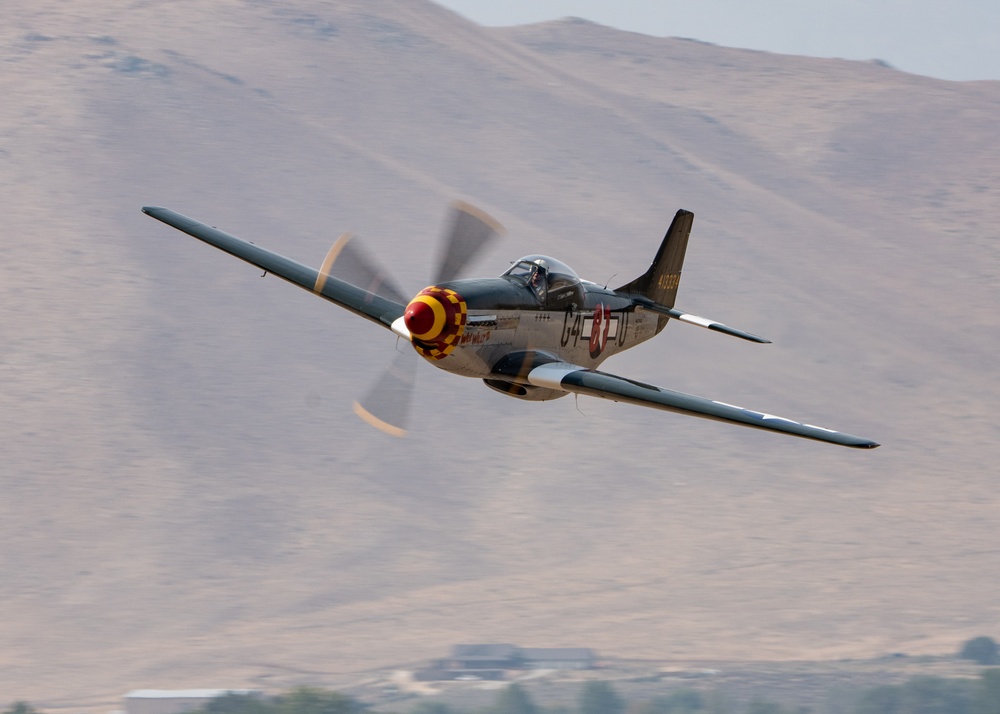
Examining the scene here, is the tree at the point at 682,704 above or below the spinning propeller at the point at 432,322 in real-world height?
below

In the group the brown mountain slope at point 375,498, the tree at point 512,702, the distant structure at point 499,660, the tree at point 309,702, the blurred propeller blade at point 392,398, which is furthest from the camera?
the brown mountain slope at point 375,498

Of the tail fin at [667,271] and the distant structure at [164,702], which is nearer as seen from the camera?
the tail fin at [667,271]

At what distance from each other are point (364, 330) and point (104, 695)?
65.5 m

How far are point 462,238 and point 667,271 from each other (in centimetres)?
866

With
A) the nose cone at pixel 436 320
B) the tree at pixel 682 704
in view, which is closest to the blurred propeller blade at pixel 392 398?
the nose cone at pixel 436 320

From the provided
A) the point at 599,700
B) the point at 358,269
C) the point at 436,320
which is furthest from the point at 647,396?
the point at 599,700

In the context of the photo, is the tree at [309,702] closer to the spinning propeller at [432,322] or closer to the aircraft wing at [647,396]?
the spinning propeller at [432,322]

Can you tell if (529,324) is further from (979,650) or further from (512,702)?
(979,650)

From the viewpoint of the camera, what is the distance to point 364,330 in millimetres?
178125

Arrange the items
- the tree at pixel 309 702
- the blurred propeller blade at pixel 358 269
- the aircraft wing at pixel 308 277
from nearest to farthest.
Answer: the blurred propeller blade at pixel 358 269 < the aircraft wing at pixel 308 277 < the tree at pixel 309 702

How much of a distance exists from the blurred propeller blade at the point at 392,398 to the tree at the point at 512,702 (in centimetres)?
11299

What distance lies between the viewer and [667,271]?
107 feet

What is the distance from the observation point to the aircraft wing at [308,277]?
27141 millimetres

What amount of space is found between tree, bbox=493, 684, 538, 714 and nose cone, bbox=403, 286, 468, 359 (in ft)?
374
